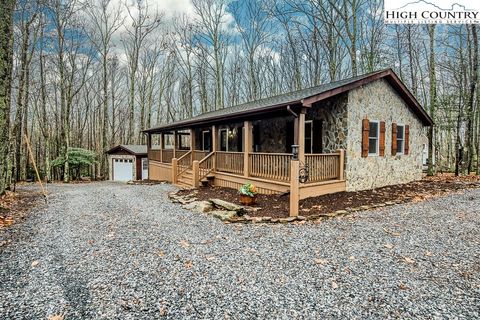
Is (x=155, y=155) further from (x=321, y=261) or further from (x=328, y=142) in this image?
(x=321, y=261)

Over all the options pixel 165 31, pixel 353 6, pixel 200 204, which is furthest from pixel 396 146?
pixel 165 31

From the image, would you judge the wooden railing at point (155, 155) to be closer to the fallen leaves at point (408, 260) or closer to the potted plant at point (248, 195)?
the potted plant at point (248, 195)

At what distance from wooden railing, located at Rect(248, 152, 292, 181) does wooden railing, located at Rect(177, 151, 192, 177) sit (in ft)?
14.8

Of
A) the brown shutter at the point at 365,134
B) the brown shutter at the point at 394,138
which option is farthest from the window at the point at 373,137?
the brown shutter at the point at 394,138

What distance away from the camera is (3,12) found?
22.6 feet

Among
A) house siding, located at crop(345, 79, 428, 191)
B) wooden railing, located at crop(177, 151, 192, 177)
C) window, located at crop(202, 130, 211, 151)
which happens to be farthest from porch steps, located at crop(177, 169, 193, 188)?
house siding, located at crop(345, 79, 428, 191)

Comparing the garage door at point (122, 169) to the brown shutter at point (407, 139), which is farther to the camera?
the garage door at point (122, 169)

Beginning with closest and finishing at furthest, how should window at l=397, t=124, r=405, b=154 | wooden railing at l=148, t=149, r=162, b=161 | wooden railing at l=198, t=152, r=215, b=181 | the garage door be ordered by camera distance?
window at l=397, t=124, r=405, b=154 → wooden railing at l=198, t=152, r=215, b=181 → wooden railing at l=148, t=149, r=162, b=161 → the garage door

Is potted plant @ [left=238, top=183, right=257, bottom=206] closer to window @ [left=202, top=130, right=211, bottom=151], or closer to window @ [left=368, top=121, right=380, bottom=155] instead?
window @ [left=368, top=121, right=380, bottom=155]

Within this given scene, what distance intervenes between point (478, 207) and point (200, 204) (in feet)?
24.8

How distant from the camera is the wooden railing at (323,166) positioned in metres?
7.89

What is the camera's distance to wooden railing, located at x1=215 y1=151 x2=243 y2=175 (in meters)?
10.1

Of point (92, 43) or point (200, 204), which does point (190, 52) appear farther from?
point (200, 204)

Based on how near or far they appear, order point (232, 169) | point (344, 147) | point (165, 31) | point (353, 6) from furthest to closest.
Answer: point (165, 31), point (353, 6), point (232, 169), point (344, 147)
